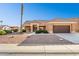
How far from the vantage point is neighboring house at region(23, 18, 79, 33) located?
9941 mm

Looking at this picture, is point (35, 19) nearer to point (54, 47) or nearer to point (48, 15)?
point (48, 15)

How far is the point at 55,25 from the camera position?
10.5 metres

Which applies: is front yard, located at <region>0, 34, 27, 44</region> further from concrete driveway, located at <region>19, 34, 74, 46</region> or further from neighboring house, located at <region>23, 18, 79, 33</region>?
neighboring house, located at <region>23, 18, 79, 33</region>

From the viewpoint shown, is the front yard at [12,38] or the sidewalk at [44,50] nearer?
the sidewalk at [44,50]

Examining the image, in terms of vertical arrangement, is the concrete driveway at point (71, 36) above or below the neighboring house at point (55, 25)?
below

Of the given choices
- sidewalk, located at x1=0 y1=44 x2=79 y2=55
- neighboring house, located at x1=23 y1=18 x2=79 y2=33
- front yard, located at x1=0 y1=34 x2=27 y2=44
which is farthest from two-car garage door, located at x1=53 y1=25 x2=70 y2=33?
front yard, located at x1=0 y1=34 x2=27 y2=44

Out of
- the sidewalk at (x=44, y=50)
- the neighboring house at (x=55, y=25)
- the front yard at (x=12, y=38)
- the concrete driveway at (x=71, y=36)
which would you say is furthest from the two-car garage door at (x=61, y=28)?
the front yard at (x=12, y=38)

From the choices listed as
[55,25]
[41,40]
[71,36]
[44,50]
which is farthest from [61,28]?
[44,50]

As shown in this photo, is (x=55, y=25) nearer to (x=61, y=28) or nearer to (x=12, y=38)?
(x=61, y=28)

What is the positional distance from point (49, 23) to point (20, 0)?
2.46m

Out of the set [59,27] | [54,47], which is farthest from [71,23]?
[54,47]

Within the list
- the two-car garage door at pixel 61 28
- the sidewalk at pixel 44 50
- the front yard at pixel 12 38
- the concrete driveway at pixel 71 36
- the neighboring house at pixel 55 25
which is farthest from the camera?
the concrete driveway at pixel 71 36

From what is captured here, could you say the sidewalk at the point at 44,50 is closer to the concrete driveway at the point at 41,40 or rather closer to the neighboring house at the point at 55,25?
the concrete driveway at the point at 41,40

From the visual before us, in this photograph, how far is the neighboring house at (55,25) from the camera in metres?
9.94
